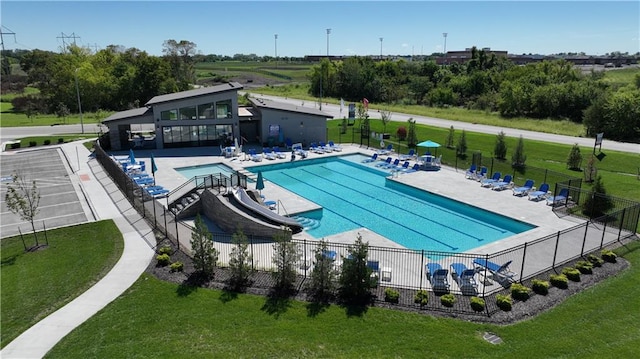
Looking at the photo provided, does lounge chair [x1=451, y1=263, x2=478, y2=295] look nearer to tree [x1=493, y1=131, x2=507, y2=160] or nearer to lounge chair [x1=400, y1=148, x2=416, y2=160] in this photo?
lounge chair [x1=400, y1=148, x2=416, y2=160]

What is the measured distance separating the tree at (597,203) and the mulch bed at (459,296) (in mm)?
5268

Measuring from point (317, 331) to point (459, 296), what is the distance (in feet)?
16.7

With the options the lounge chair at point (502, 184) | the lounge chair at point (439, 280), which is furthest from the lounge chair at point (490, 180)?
the lounge chair at point (439, 280)

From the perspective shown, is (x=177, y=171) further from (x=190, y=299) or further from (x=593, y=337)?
(x=593, y=337)

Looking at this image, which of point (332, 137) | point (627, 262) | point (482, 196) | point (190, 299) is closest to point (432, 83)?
point (332, 137)

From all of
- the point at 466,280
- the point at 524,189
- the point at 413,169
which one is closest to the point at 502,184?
the point at 524,189

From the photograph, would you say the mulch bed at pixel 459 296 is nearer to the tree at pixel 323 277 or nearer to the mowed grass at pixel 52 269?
the tree at pixel 323 277

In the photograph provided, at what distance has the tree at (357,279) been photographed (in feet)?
44.1

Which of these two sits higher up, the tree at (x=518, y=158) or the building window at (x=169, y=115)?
the building window at (x=169, y=115)

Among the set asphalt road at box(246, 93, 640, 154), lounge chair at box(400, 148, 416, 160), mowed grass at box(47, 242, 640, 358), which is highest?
asphalt road at box(246, 93, 640, 154)

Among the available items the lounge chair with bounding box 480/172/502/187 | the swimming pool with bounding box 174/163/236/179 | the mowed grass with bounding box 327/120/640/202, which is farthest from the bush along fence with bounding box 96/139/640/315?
the swimming pool with bounding box 174/163/236/179

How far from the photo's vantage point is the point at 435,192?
2530 cm

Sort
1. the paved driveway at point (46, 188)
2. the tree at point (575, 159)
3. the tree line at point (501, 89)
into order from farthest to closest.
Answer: the tree line at point (501, 89)
the tree at point (575, 159)
the paved driveway at point (46, 188)

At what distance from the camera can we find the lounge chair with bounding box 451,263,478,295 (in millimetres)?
14081
